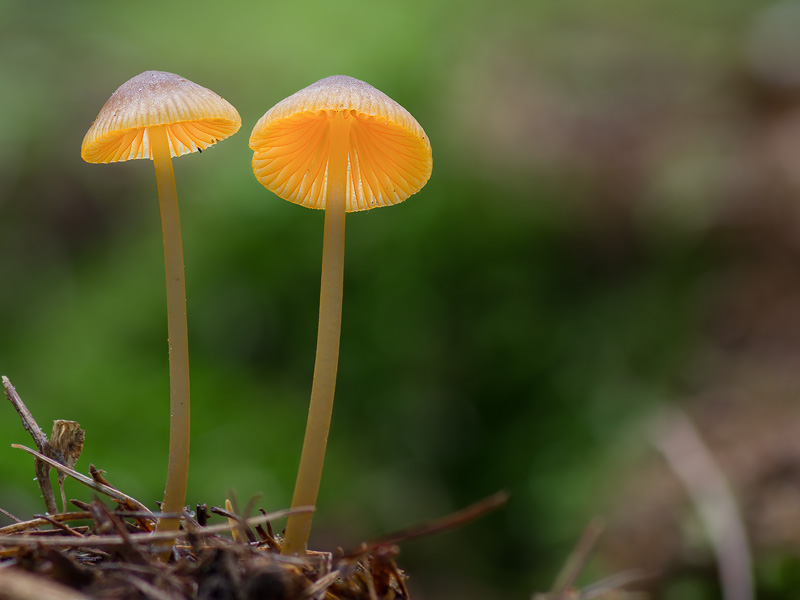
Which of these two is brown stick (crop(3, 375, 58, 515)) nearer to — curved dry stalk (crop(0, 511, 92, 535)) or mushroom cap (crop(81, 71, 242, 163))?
curved dry stalk (crop(0, 511, 92, 535))

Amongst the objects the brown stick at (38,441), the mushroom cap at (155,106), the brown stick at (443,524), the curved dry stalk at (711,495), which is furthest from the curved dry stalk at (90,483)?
the curved dry stalk at (711,495)

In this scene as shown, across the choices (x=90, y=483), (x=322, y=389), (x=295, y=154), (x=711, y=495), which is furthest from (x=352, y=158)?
(x=711, y=495)

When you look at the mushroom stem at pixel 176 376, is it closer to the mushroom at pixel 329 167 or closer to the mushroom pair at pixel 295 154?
the mushroom pair at pixel 295 154

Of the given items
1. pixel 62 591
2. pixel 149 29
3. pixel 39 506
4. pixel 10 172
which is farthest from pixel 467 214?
pixel 149 29

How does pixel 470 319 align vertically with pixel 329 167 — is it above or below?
above

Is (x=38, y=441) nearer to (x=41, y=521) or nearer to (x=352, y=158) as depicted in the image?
(x=41, y=521)

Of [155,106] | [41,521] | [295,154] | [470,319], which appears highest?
[470,319]
